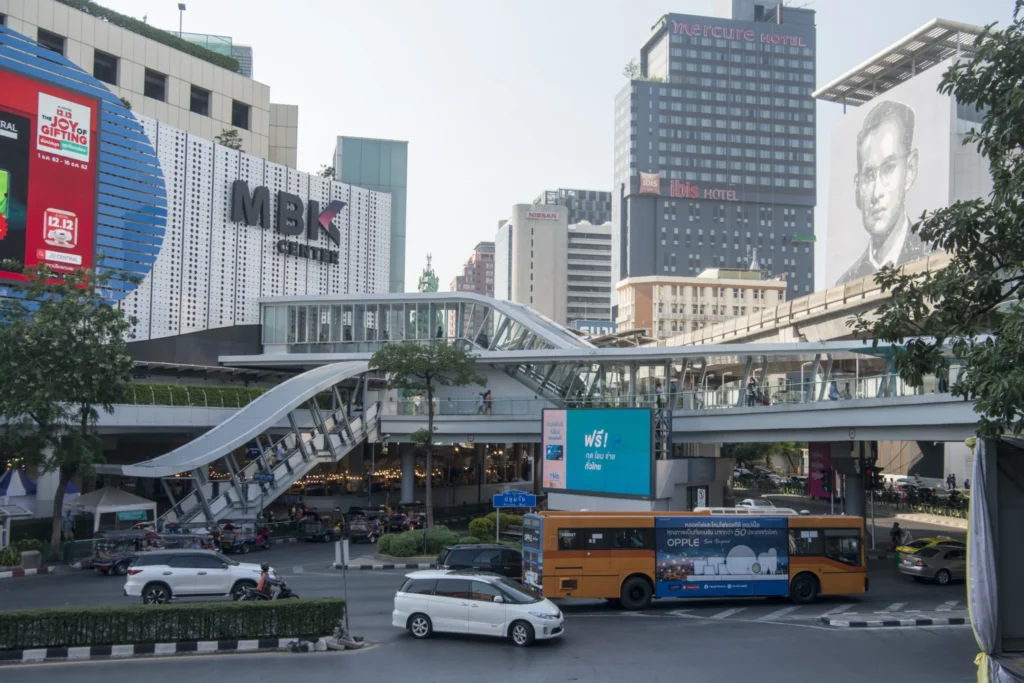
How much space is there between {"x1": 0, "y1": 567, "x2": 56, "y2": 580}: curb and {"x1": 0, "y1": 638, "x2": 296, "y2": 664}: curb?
14.2 metres

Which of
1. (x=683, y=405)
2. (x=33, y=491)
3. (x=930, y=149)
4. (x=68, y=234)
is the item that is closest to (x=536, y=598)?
(x=683, y=405)

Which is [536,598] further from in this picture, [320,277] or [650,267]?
[650,267]

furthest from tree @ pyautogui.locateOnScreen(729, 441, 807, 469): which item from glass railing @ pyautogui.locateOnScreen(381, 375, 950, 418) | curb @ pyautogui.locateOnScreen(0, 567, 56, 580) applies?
curb @ pyautogui.locateOnScreen(0, 567, 56, 580)

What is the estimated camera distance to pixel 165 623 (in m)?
17.7

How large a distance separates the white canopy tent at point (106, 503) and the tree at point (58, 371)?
2631 mm

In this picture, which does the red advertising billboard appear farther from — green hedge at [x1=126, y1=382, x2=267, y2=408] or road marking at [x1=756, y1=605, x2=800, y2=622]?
road marking at [x1=756, y1=605, x2=800, y2=622]

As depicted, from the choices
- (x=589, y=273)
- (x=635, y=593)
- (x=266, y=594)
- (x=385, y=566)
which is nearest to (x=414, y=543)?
(x=385, y=566)

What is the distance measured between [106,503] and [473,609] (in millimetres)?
22550

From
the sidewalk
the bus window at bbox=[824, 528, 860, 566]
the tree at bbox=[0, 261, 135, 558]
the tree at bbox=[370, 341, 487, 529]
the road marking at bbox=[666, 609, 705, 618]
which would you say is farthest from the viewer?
the tree at bbox=[370, 341, 487, 529]

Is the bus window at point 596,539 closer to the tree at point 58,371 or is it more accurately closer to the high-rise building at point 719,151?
the tree at point 58,371

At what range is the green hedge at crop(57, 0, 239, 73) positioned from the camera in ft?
177

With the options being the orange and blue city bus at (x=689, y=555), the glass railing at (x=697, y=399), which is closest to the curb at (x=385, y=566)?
the orange and blue city bus at (x=689, y=555)

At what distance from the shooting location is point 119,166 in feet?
161

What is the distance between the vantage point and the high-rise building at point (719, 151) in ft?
590
